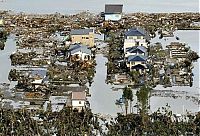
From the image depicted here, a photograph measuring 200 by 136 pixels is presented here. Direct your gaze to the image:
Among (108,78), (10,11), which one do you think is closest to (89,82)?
(108,78)

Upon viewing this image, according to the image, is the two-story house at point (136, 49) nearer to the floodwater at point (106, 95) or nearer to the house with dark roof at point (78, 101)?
the floodwater at point (106, 95)

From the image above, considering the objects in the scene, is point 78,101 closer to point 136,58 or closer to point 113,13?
point 136,58

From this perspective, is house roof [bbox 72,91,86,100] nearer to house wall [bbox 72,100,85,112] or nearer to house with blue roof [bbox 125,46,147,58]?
house wall [bbox 72,100,85,112]

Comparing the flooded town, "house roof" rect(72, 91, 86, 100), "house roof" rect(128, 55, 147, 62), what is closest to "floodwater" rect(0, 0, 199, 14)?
the flooded town

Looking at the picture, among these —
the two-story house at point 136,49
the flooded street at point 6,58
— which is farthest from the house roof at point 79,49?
the flooded street at point 6,58

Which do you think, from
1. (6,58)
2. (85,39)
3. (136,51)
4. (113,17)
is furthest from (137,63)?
(113,17)

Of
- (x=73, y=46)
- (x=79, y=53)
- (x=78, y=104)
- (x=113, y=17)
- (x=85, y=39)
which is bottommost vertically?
(x=78, y=104)

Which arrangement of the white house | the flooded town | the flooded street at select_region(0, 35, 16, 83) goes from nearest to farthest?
1. the flooded town
2. the white house
3. the flooded street at select_region(0, 35, 16, 83)
